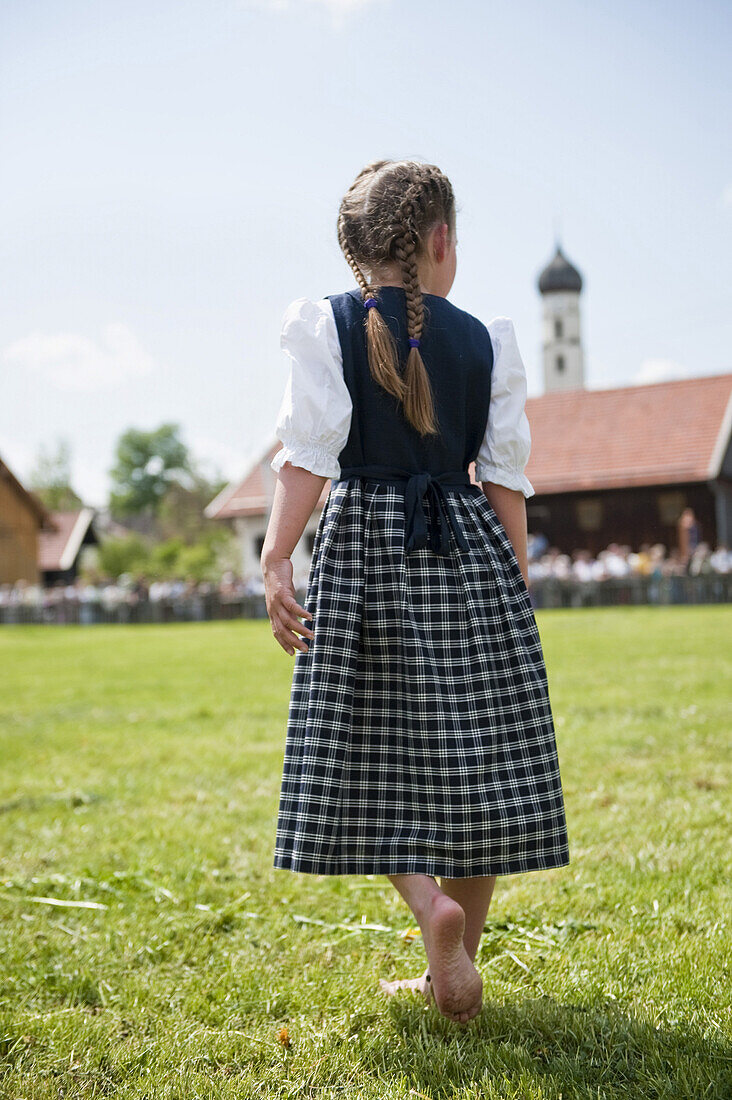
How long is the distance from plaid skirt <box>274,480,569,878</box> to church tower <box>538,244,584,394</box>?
6750 cm

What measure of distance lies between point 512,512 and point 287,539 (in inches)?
24.7

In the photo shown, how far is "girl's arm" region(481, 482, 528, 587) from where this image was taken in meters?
2.62

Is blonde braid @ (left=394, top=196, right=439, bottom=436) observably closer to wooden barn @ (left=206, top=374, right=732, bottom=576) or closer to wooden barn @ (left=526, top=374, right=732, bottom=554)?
wooden barn @ (left=206, top=374, right=732, bottom=576)

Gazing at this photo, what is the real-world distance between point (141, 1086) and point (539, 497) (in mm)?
32744

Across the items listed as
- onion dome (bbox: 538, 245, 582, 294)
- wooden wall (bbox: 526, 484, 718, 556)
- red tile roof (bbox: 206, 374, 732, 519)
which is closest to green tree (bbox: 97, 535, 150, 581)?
red tile roof (bbox: 206, 374, 732, 519)

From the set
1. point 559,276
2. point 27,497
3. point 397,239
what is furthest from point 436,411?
point 559,276

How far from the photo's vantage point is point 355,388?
245cm

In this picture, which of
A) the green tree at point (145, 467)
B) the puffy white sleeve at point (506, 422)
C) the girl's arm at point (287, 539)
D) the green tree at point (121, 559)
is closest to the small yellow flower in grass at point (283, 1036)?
the girl's arm at point (287, 539)

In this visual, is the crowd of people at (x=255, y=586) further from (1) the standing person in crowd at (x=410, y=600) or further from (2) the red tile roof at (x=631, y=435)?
(1) the standing person in crowd at (x=410, y=600)

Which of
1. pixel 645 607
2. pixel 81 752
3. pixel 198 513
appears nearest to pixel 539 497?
pixel 645 607

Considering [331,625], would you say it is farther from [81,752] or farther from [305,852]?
[81,752]

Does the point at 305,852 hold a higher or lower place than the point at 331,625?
lower

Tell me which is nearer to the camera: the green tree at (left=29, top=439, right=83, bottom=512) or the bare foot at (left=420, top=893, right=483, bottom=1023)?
the bare foot at (left=420, top=893, right=483, bottom=1023)

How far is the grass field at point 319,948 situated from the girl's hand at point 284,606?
3.08 feet
